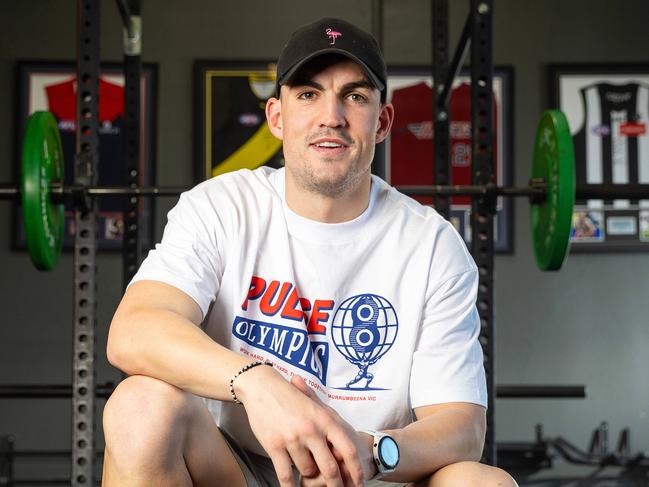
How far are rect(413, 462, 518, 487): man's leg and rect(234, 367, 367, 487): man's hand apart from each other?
0.60ft

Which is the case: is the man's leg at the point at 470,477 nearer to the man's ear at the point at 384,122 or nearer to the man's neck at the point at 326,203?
the man's neck at the point at 326,203

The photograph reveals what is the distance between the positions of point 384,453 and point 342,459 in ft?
0.32

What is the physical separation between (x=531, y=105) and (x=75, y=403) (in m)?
2.66

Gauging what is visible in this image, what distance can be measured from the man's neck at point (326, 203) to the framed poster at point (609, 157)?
2470 mm

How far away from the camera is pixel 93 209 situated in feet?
6.89

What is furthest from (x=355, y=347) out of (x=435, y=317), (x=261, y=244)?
(x=261, y=244)

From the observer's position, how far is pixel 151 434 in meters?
1.17

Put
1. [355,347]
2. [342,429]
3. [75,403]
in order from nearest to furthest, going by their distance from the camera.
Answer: [342,429] < [355,347] < [75,403]

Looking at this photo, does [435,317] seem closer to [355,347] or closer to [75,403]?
[355,347]

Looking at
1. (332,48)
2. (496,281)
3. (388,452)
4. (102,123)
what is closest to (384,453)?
(388,452)

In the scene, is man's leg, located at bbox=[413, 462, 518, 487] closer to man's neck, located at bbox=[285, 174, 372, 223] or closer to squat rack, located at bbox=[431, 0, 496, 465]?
man's neck, located at bbox=[285, 174, 372, 223]

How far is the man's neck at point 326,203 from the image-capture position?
1.51 meters

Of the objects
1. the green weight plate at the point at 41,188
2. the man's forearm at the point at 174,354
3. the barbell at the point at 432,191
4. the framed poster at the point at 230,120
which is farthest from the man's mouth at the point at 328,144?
the framed poster at the point at 230,120

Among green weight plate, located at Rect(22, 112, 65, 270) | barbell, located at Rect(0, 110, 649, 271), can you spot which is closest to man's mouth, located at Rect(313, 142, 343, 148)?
barbell, located at Rect(0, 110, 649, 271)
